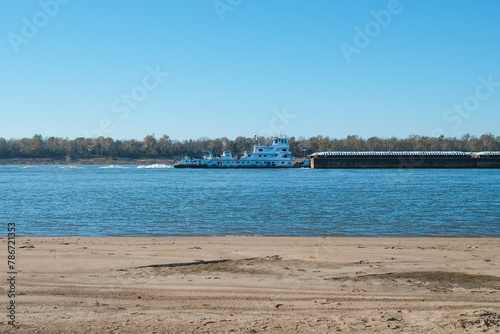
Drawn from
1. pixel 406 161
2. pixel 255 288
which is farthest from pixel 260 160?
pixel 255 288

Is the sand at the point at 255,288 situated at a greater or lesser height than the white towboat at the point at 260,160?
lesser

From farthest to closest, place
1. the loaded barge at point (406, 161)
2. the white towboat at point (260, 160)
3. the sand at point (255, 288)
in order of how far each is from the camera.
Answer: the loaded barge at point (406, 161) < the white towboat at point (260, 160) < the sand at point (255, 288)

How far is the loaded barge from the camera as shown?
10406 cm

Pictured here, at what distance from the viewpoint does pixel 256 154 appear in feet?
334

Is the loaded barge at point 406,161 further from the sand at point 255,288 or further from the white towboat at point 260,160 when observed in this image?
the sand at point 255,288

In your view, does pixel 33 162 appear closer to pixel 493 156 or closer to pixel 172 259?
pixel 493 156

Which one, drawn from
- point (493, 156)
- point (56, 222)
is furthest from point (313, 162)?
point (56, 222)

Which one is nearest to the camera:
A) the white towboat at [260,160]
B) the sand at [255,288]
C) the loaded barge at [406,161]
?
the sand at [255,288]

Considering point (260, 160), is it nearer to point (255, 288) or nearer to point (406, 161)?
point (406, 161)

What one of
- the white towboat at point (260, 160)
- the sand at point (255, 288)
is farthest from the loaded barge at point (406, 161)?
the sand at point (255, 288)

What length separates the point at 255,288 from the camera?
7863 millimetres

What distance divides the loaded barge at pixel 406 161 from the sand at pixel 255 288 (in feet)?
304

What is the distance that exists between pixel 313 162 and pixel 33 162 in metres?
97.7

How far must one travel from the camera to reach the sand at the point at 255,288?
237 inches
